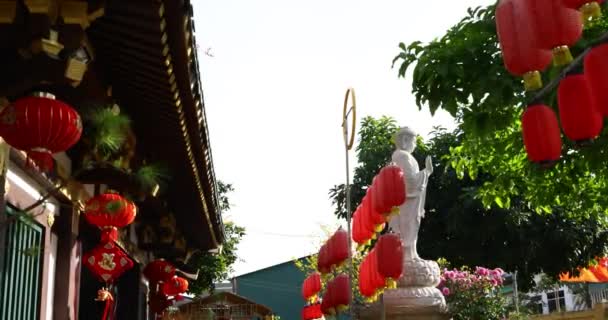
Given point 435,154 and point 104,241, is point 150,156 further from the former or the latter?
point 435,154

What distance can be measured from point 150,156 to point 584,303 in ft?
90.0

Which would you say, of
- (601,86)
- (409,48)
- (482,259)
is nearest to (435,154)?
(482,259)

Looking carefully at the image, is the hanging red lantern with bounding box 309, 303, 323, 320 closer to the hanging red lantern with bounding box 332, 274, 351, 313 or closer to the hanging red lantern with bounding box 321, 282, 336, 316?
the hanging red lantern with bounding box 321, 282, 336, 316

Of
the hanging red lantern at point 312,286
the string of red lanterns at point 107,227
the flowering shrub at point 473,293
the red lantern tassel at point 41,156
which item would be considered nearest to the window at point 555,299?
the hanging red lantern at point 312,286

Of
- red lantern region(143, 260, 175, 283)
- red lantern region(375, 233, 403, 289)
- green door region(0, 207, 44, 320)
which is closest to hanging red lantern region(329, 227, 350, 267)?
red lantern region(375, 233, 403, 289)

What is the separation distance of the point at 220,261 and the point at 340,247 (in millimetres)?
9592

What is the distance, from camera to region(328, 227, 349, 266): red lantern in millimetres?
12656

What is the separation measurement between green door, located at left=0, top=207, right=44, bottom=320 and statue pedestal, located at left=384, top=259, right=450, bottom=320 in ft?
18.2

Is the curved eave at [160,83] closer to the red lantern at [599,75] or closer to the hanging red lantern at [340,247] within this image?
the red lantern at [599,75]

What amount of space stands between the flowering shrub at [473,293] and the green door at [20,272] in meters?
9.14

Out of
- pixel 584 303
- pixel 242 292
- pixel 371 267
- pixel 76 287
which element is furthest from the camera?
pixel 242 292

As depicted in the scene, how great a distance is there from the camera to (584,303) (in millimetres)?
30641

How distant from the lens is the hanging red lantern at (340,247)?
12656 mm

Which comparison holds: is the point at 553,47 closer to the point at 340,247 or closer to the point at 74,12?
the point at 74,12
